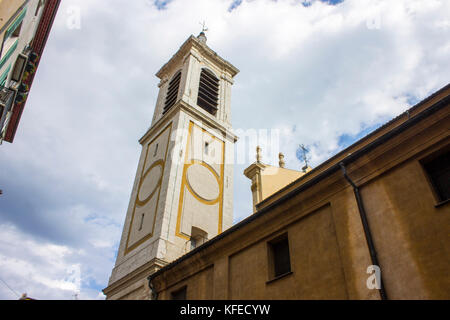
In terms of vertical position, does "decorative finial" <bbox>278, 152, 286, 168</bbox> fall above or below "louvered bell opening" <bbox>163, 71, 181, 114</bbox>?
below

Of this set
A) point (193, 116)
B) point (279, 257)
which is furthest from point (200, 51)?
point (279, 257)

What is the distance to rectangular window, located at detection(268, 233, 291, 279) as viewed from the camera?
9266 millimetres

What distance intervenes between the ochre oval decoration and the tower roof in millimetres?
10813

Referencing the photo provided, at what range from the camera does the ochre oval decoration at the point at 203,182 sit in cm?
1914

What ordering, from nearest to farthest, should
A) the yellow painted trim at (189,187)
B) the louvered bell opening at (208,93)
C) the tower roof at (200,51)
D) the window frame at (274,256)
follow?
the window frame at (274,256), the yellow painted trim at (189,187), the louvered bell opening at (208,93), the tower roof at (200,51)

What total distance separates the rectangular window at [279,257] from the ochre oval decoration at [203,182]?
949 cm

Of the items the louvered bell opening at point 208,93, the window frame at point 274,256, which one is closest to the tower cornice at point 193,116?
the louvered bell opening at point 208,93

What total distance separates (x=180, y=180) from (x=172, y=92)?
30.6 feet

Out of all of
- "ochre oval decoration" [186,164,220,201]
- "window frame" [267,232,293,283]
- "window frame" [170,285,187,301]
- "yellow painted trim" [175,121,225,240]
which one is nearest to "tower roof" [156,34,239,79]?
"yellow painted trim" [175,121,225,240]

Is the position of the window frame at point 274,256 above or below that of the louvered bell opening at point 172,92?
below

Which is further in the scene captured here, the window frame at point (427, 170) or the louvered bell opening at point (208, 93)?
the louvered bell opening at point (208, 93)

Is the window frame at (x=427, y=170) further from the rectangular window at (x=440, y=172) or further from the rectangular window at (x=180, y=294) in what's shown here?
the rectangular window at (x=180, y=294)

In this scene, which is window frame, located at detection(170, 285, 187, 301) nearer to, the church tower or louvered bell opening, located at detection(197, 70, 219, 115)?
the church tower

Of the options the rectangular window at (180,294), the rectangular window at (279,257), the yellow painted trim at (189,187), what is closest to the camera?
the rectangular window at (279,257)
